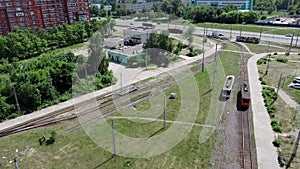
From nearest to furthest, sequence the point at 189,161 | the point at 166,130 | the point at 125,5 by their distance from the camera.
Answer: the point at 189,161 < the point at 166,130 < the point at 125,5

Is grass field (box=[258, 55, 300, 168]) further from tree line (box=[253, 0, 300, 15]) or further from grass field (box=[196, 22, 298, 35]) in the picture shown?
tree line (box=[253, 0, 300, 15])

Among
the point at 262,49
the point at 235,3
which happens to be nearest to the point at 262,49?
the point at 262,49

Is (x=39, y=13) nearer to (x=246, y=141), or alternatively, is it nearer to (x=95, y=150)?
(x=95, y=150)

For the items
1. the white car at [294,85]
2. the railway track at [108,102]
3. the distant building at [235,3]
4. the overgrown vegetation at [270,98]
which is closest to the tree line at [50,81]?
the railway track at [108,102]

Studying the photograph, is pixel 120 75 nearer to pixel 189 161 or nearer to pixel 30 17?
pixel 189 161

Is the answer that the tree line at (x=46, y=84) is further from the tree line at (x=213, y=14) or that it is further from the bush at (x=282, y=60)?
the tree line at (x=213, y=14)

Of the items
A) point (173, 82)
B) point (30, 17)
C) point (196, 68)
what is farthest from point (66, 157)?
point (30, 17)

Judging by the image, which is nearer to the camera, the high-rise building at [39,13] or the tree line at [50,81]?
the tree line at [50,81]
